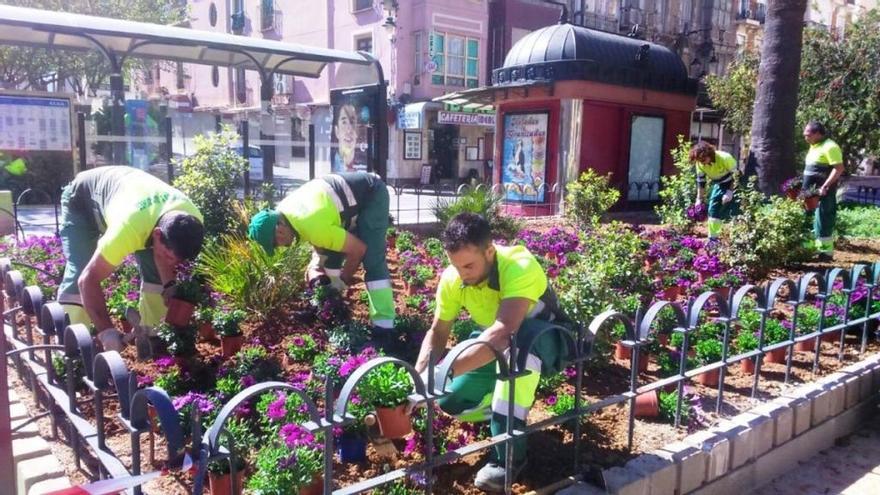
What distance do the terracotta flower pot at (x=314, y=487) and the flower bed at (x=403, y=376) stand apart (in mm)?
27

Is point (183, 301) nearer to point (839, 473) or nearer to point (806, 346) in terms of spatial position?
point (839, 473)

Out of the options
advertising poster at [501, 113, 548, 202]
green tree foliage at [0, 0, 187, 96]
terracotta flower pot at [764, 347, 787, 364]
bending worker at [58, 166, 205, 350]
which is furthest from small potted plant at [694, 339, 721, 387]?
green tree foliage at [0, 0, 187, 96]

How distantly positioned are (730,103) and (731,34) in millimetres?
19939

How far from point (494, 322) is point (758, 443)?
62.2 inches

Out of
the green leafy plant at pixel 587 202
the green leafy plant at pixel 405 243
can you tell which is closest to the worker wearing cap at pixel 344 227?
the green leafy plant at pixel 405 243

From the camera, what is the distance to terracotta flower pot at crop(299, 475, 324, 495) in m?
2.34

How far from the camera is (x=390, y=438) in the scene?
265 centimetres

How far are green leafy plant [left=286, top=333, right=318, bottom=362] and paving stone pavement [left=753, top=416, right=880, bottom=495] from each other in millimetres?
2552

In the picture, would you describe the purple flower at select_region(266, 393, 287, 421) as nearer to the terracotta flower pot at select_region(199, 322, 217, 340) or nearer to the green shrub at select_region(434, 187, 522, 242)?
the terracotta flower pot at select_region(199, 322, 217, 340)

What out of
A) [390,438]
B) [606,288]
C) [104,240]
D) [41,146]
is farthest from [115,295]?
[41,146]

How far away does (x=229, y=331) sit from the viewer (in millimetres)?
4035

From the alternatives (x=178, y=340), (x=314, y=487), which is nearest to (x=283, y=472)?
(x=314, y=487)

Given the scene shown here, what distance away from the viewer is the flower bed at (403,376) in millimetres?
2662

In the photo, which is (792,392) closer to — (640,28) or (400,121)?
(400,121)
